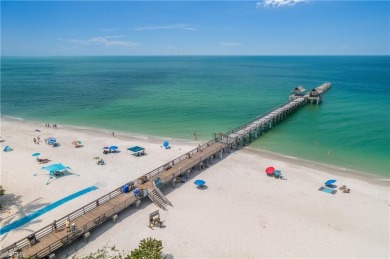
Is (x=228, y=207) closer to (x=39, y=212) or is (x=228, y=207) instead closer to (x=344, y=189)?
(x=344, y=189)

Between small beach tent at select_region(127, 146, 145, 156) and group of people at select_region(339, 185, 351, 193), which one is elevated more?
small beach tent at select_region(127, 146, 145, 156)

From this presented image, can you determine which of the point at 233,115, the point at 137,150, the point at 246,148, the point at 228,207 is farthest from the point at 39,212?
the point at 233,115

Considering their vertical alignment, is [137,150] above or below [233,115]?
below

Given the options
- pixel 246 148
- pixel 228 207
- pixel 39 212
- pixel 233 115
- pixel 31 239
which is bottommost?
pixel 228 207

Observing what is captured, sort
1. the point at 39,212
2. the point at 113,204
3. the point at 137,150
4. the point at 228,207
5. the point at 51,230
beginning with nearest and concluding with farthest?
the point at 51,230 < the point at 113,204 < the point at 39,212 < the point at 228,207 < the point at 137,150

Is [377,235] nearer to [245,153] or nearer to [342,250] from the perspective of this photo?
[342,250]

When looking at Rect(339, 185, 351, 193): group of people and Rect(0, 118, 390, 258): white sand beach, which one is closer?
Rect(0, 118, 390, 258): white sand beach

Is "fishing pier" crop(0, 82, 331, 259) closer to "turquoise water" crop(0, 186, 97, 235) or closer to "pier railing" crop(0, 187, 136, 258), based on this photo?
"pier railing" crop(0, 187, 136, 258)

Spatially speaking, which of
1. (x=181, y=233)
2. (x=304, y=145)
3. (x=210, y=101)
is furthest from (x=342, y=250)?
(x=210, y=101)

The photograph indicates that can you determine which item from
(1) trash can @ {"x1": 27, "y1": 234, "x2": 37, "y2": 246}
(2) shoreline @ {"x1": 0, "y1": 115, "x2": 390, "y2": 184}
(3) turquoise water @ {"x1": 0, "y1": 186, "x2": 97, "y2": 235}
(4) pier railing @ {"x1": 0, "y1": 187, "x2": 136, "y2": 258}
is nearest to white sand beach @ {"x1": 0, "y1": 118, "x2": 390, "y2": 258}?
(2) shoreline @ {"x1": 0, "y1": 115, "x2": 390, "y2": 184}
